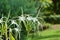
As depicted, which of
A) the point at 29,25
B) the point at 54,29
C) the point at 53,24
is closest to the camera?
the point at 29,25

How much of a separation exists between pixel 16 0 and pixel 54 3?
40.4 feet

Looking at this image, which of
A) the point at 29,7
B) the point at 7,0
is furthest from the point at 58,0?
the point at 7,0

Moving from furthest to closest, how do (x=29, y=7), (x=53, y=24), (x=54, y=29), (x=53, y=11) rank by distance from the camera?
(x=53, y=11) < (x=53, y=24) < (x=54, y=29) < (x=29, y=7)

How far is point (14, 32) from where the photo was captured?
154 inches

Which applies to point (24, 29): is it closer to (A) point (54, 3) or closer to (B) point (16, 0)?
(B) point (16, 0)

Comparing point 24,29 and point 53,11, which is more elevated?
point 24,29

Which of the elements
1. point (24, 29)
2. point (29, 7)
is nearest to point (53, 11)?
point (29, 7)

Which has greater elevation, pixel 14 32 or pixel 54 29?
pixel 14 32

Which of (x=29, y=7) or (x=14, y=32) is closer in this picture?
(x=14, y=32)

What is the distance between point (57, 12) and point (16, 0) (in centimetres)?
1197

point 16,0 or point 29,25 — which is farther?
point 16,0

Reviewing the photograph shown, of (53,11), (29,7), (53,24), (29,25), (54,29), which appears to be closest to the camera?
(29,25)

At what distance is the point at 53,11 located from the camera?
2009 centimetres

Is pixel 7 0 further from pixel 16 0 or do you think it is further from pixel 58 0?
pixel 58 0
